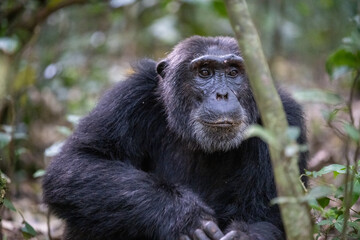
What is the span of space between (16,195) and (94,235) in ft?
10.4

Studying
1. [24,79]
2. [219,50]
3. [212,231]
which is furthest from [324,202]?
[24,79]

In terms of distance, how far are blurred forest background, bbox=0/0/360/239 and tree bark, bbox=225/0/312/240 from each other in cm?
220

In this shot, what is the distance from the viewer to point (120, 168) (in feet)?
16.1

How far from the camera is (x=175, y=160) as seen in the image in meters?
5.45

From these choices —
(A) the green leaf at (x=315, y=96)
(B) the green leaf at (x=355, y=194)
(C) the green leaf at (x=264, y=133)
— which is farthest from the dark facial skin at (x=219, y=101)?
(C) the green leaf at (x=264, y=133)

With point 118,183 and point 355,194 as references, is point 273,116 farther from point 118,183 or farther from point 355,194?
point 118,183

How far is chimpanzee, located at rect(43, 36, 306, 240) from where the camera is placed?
4562mm

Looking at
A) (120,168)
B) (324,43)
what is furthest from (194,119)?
(324,43)

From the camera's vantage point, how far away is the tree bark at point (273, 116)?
9.57ft

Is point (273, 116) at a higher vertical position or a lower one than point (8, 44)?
lower

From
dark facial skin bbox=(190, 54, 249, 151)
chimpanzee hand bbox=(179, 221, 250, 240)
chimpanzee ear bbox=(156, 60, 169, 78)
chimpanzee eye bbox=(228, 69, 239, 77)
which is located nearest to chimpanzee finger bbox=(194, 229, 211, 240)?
chimpanzee hand bbox=(179, 221, 250, 240)

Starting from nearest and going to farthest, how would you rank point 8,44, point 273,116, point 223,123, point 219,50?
point 273,116
point 223,123
point 219,50
point 8,44

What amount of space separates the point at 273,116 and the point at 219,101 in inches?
78.1

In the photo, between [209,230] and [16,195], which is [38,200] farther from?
[209,230]
